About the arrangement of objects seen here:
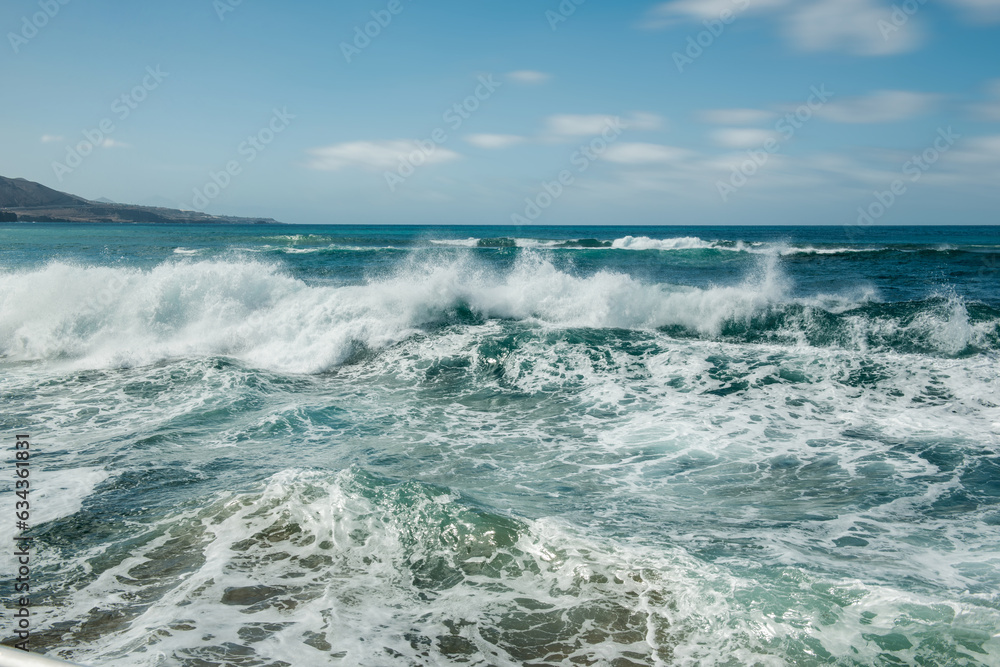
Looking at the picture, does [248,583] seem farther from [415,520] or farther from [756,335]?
[756,335]

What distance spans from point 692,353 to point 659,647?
791 centimetres

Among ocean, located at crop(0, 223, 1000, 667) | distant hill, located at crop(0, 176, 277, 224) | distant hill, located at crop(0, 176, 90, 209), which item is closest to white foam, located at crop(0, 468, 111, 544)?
ocean, located at crop(0, 223, 1000, 667)

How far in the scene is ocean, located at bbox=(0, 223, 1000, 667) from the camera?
3.83m

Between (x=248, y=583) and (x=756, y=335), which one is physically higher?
(x=756, y=335)

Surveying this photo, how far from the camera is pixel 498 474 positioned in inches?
254

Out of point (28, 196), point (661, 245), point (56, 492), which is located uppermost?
point (28, 196)

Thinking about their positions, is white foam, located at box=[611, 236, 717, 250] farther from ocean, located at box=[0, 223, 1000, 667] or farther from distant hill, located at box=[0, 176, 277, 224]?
distant hill, located at box=[0, 176, 277, 224]

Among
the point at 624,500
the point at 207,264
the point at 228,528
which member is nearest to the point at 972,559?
the point at 624,500

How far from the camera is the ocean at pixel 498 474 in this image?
3828 mm

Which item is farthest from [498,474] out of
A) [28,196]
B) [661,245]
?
[28,196]

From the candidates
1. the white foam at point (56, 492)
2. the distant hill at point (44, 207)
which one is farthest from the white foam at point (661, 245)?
the distant hill at point (44, 207)

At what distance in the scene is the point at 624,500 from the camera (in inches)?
228

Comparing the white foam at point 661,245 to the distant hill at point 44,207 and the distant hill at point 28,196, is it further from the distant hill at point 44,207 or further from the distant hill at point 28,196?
the distant hill at point 28,196

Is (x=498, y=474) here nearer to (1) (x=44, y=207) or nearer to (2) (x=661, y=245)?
(2) (x=661, y=245)
